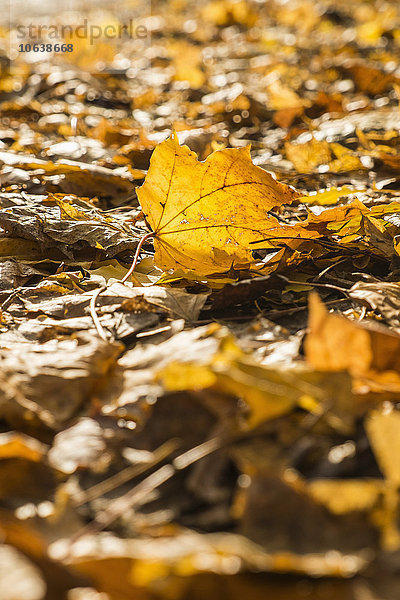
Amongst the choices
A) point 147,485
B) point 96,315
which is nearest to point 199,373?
point 147,485

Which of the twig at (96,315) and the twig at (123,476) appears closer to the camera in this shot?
the twig at (123,476)

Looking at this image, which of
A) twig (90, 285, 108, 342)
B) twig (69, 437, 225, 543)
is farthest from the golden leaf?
twig (90, 285, 108, 342)

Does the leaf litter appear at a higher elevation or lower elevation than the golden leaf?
lower

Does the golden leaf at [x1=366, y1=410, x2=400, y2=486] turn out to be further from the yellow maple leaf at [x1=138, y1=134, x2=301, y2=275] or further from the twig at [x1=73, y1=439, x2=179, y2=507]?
the yellow maple leaf at [x1=138, y1=134, x2=301, y2=275]

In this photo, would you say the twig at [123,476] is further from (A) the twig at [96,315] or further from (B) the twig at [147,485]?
(A) the twig at [96,315]

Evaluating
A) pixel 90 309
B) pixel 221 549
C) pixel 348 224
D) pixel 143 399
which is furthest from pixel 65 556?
pixel 348 224

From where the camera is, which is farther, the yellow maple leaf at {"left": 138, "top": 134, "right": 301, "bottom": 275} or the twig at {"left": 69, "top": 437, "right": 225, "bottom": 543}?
the yellow maple leaf at {"left": 138, "top": 134, "right": 301, "bottom": 275}

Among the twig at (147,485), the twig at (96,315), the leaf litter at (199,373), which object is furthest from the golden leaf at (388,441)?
the twig at (96,315)

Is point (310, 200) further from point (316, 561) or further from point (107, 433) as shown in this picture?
point (316, 561)
